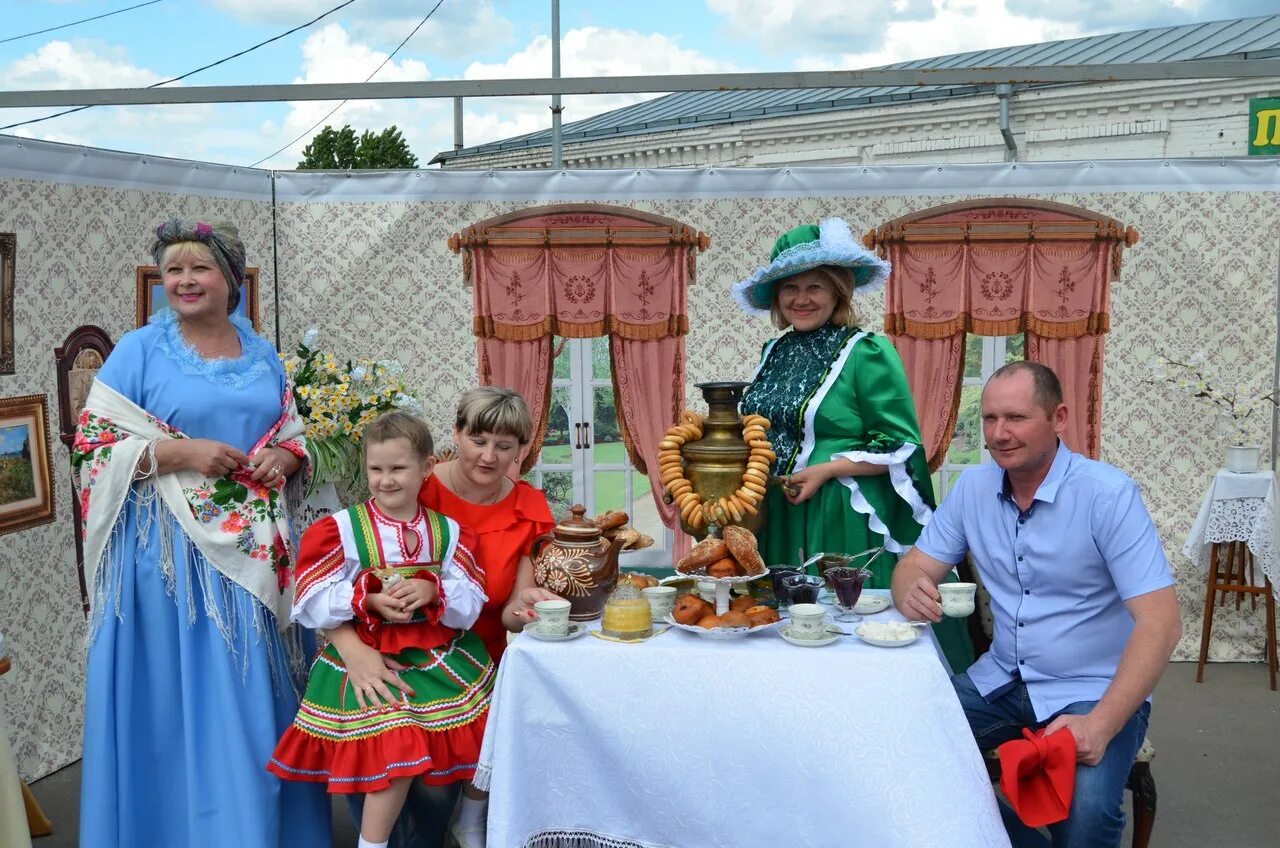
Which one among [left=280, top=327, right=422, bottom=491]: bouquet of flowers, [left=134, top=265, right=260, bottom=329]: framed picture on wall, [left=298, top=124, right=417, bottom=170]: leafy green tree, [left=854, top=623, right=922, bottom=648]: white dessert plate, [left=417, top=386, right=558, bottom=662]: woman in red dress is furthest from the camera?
[left=298, top=124, right=417, bottom=170]: leafy green tree

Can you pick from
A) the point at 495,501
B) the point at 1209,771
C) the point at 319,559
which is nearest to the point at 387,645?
the point at 319,559

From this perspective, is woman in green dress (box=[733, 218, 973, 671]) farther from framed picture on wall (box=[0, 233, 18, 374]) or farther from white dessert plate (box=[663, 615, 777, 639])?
framed picture on wall (box=[0, 233, 18, 374])

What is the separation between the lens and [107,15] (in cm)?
1178

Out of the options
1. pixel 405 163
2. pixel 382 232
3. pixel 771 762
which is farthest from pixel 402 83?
pixel 405 163

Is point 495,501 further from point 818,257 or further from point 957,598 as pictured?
point 957,598

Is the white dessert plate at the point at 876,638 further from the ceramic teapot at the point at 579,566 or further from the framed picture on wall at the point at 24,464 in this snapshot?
the framed picture on wall at the point at 24,464

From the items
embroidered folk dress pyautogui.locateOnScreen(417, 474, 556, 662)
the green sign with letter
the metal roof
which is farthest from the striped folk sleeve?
the metal roof

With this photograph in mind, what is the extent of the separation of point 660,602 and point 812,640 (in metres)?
0.41

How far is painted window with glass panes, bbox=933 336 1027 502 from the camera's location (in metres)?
5.32

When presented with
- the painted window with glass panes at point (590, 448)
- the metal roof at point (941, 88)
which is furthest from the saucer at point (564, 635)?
the metal roof at point (941, 88)

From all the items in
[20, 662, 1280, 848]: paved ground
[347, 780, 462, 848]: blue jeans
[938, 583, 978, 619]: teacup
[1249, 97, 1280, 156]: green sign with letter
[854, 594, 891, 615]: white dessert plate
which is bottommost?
[20, 662, 1280, 848]: paved ground

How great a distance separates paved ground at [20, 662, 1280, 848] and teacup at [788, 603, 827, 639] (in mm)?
1759

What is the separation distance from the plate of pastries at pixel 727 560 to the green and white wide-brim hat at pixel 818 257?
89 cm

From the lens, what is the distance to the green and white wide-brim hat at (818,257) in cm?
295
